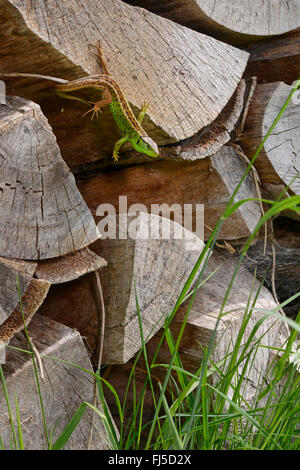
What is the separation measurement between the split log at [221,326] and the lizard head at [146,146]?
1.23 feet

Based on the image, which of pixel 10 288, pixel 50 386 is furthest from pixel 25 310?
pixel 50 386

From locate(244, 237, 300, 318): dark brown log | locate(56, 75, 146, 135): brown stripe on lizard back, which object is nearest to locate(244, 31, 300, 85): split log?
locate(244, 237, 300, 318): dark brown log

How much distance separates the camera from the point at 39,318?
1.45 metres

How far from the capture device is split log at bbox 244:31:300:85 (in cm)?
205

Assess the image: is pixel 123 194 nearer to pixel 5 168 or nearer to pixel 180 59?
pixel 180 59

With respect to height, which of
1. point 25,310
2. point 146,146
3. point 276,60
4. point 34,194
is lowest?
point 25,310

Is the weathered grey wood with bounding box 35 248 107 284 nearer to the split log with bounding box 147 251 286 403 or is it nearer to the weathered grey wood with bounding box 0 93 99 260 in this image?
the weathered grey wood with bounding box 0 93 99 260

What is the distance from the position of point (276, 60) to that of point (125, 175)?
75 cm

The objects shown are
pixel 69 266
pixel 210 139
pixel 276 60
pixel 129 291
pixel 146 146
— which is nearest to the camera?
pixel 69 266

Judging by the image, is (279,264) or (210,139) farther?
(279,264)

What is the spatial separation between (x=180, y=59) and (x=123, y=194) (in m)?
0.43

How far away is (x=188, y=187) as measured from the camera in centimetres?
185

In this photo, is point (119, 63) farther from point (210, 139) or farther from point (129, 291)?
point (129, 291)

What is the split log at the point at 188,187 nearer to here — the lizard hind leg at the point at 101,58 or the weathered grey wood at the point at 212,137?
the weathered grey wood at the point at 212,137
